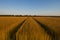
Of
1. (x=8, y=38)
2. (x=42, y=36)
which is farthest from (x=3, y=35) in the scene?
(x=42, y=36)

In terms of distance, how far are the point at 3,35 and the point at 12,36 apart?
0.03 metres

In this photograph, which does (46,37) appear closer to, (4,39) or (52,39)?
(52,39)

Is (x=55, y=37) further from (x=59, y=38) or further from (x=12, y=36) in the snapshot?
(x=12, y=36)

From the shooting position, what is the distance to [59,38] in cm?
51

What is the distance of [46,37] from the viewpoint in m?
0.50

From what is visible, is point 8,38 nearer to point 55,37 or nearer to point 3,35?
point 3,35

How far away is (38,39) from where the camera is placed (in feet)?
1.65

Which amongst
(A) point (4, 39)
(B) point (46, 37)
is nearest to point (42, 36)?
(B) point (46, 37)

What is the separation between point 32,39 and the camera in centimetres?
51

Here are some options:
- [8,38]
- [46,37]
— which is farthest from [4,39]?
[46,37]

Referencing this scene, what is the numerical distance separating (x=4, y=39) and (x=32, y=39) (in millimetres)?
87

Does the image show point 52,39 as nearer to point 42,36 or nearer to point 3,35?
point 42,36

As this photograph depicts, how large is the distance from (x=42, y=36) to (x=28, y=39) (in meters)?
0.05

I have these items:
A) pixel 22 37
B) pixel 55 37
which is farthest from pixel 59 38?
pixel 22 37
